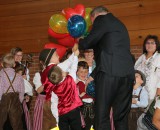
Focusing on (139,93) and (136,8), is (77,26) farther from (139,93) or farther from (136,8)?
(136,8)

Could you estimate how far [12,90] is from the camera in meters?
5.72

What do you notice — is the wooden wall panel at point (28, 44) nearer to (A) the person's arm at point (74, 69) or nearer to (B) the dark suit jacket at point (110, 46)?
(A) the person's arm at point (74, 69)

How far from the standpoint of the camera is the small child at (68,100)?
15.2 ft

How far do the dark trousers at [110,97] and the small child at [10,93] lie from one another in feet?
7.36

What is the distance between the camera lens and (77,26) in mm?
4676

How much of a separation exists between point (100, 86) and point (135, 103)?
1708mm

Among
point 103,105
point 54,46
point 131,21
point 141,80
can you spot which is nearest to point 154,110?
point 103,105

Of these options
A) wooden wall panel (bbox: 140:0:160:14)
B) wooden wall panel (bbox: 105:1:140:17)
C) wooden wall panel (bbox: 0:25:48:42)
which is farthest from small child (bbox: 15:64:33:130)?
wooden wall panel (bbox: 140:0:160:14)

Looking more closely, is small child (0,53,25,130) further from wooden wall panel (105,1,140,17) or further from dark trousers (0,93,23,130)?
wooden wall panel (105,1,140,17)

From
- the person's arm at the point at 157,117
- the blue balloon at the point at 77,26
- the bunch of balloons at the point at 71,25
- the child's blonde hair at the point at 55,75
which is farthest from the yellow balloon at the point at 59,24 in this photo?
the person's arm at the point at 157,117

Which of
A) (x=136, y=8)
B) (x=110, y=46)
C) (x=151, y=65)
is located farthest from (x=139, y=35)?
(x=110, y=46)

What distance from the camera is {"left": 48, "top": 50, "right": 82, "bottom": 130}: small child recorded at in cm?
463

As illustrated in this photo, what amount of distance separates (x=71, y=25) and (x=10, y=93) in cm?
167

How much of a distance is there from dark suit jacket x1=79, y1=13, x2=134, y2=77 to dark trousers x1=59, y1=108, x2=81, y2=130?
1101 millimetres
